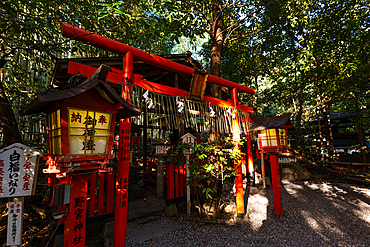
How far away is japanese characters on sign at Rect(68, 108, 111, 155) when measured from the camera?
216 cm

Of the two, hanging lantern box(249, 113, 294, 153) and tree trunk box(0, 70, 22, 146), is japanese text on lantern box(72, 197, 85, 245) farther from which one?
hanging lantern box(249, 113, 294, 153)

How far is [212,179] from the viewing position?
541 cm

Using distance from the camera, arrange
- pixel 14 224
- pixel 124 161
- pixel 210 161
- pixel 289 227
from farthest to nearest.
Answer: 1. pixel 210 161
2. pixel 289 227
3. pixel 124 161
4. pixel 14 224

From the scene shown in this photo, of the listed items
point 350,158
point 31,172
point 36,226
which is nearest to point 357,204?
point 350,158

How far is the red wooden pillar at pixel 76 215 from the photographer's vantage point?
7.41 ft

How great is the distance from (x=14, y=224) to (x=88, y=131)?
1288mm

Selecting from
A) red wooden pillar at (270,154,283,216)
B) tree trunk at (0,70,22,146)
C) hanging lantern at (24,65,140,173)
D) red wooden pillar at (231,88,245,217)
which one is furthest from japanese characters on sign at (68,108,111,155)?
red wooden pillar at (270,154,283,216)

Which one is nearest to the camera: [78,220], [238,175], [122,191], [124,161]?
[78,220]

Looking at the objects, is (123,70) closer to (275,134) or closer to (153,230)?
(153,230)

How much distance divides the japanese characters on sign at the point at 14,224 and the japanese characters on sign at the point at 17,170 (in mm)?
140

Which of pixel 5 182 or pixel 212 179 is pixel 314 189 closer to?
pixel 212 179

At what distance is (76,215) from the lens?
229 centimetres

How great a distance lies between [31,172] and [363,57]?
336 inches

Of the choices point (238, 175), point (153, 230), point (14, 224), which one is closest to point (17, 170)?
point (14, 224)
